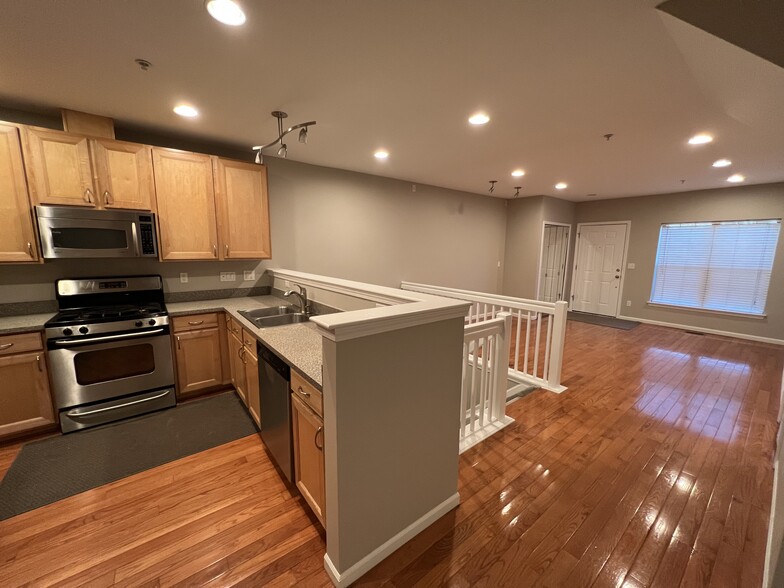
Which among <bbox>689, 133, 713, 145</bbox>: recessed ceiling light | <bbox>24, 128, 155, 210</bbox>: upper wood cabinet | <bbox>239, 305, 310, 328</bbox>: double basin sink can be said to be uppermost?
<bbox>689, 133, 713, 145</bbox>: recessed ceiling light

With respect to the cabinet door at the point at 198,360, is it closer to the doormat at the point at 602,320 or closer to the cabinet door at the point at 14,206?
the cabinet door at the point at 14,206

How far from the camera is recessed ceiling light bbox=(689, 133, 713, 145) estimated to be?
9.37 feet

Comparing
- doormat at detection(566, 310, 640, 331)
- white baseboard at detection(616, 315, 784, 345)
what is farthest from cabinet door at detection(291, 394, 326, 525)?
white baseboard at detection(616, 315, 784, 345)

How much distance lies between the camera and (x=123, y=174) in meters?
2.66

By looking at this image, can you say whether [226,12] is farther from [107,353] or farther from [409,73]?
[107,353]

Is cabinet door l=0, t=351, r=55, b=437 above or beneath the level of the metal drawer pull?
above

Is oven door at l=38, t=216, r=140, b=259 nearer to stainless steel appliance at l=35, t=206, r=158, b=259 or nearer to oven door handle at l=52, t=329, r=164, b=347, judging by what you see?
stainless steel appliance at l=35, t=206, r=158, b=259

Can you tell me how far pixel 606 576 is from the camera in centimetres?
147

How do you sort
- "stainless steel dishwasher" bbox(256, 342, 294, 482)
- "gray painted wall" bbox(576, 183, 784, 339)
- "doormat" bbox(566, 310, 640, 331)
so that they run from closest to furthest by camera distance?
"stainless steel dishwasher" bbox(256, 342, 294, 482)
"gray painted wall" bbox(576, 183, 784, 339)
"doormat" bbox(566, 310, 640, 331)

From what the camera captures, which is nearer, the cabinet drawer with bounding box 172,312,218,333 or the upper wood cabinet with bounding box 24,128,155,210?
the upper wood cabinet with bounding box 24,128,155,210

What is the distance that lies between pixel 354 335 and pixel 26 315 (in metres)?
3.22

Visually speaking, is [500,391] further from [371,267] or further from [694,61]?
[371,267]

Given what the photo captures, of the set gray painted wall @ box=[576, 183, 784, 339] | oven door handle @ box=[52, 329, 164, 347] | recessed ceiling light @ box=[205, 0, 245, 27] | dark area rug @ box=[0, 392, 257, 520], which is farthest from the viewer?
gray painted wall @ box=[576, 183, 784, 339]

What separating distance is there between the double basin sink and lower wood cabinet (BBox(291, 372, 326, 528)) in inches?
40.4
